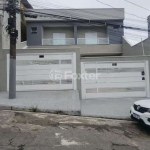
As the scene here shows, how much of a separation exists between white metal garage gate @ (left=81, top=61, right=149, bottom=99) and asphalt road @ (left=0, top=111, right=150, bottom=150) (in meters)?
4.12

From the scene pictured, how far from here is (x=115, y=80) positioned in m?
10.5

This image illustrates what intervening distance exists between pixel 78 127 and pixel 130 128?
1723mm

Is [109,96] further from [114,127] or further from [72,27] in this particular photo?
[72,27]

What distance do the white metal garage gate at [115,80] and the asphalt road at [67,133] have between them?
13.5 feet

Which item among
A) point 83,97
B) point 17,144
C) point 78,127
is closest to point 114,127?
point 78,127

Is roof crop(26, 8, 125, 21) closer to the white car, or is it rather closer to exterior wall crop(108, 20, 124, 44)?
exterior wall crop(108, 20, 124, 44)

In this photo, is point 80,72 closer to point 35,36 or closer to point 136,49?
point 136,49

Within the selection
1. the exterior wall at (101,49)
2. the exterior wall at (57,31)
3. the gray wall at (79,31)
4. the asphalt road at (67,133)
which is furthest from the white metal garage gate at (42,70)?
the exterior wall at (57,31)

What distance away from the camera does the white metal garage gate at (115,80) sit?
34.0ft

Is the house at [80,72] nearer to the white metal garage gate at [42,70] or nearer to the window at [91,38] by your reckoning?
the white metal garage gate at [42,70]

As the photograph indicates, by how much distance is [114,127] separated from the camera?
555cm

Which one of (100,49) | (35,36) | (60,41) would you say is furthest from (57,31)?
(100,49)

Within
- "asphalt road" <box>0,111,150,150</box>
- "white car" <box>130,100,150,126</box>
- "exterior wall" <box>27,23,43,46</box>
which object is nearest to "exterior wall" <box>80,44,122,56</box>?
"exterior wall" <box>27,23,43,46</box>

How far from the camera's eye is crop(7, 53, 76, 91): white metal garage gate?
10.3 metres
